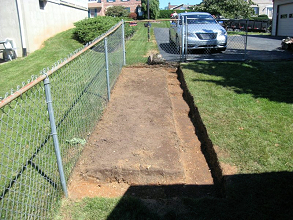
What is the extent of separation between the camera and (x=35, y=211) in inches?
127

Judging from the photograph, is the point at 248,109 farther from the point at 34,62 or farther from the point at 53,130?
the point at 34,62

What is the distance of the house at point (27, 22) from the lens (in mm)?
11578

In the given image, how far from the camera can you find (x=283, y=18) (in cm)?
2206

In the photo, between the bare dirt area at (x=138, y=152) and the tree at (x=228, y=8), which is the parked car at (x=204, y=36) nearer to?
the bare dirt area at (x=138, y=152)

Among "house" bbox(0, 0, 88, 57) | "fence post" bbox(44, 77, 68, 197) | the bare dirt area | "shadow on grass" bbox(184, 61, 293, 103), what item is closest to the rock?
"shadow on grass" bbox(184, 61, 293, 103)

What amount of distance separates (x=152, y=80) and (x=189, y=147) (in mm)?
3925

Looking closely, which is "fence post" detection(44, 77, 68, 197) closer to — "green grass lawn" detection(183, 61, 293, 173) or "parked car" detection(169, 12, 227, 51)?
"green grass lawn" detection(183, 61, 293, 173)

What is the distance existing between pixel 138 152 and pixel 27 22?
9.51 meters

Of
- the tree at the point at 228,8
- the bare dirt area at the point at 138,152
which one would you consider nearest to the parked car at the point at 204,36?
the bare dirt area at the point at 138,152

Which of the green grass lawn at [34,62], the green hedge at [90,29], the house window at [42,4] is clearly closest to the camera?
the green grass lawn at [34,62]

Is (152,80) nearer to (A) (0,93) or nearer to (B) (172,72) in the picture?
(B) (172,72)

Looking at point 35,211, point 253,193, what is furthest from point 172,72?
point 35,211

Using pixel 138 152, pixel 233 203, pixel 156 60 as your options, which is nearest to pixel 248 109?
pixel 138 152

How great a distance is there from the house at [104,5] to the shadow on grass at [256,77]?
41070mm
